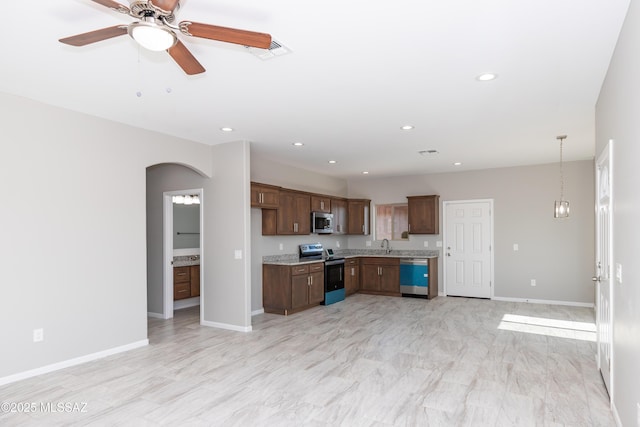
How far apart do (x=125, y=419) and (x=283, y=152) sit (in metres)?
4.20

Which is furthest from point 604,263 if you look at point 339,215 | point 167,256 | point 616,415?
point 167,256

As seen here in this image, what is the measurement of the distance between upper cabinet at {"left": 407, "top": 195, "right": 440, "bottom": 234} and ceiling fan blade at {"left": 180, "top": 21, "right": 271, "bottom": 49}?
6.56 m

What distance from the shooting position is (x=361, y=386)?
3393 millimetres

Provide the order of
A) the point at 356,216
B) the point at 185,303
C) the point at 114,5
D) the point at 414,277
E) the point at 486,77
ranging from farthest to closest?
the point at 356,216, the point at 414,277, the point at 185,303, the point at 486,77, the point at 114,5

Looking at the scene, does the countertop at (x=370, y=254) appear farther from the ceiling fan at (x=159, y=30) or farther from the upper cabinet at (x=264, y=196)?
the ceiling fan at (x=159, y=30)

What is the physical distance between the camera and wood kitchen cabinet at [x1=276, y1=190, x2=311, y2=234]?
21.3ft

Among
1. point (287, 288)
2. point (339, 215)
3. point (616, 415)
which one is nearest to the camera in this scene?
point (616, 415)

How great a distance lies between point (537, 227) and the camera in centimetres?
718

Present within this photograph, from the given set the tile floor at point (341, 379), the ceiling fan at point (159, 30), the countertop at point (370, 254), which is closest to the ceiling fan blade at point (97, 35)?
the ceiling fan at point (159, 30)

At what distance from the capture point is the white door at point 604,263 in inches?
119

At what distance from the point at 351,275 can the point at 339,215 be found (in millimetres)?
1320

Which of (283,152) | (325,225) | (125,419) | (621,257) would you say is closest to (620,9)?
(621,257)

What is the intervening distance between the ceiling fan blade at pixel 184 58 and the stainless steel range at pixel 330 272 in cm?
502

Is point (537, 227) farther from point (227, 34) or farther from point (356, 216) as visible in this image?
point (227, 34)
